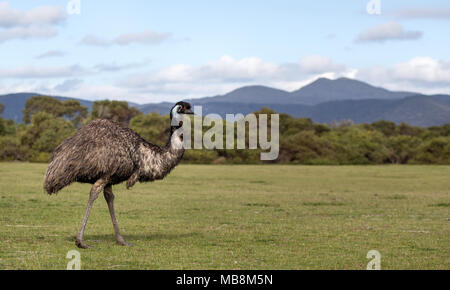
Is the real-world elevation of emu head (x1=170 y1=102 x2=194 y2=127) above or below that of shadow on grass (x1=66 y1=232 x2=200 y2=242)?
above

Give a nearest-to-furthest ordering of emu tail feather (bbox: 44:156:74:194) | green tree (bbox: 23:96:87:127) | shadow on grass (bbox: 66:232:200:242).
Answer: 1. emu tail feather (bbox: 44:156:74:194)
2. shadow on grass (bbox: 66:232:200:242)
3. green tree (bbox: 23:96:87:127)

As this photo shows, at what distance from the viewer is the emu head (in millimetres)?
13117

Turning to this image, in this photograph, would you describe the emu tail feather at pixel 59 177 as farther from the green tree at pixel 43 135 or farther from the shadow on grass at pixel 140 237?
the green tree at pixel 43 135

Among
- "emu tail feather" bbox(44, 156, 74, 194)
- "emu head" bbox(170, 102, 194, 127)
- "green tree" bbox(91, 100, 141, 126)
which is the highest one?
"green tree" bbox(91, 100, 141, 126)

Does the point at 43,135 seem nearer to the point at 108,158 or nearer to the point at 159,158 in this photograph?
the point at 159,158

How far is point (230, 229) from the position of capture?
15.7 meters

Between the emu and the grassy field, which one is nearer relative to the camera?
the grassy field

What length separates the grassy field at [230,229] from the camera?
10930 mm

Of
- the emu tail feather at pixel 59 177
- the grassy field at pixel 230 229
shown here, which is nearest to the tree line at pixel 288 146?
the grassy field at pixel 230 229

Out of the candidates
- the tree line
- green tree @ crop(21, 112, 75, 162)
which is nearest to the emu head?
the tree line

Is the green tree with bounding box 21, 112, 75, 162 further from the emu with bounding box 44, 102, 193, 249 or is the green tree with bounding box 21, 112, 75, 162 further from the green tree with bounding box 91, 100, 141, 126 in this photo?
the emu with bounding box 44, 102, 193, 249

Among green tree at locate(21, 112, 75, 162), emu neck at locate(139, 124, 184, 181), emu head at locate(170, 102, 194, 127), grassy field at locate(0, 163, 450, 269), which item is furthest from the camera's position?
green tree at locate(21, 112, 75, 162)

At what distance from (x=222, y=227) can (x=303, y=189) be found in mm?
16978
